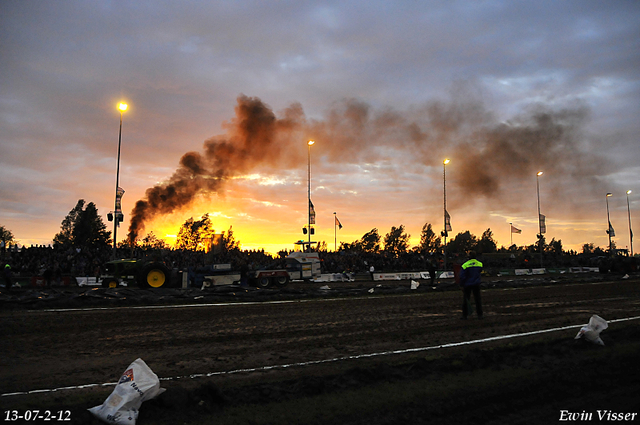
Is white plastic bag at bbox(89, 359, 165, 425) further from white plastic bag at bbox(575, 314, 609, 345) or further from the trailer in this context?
the trailer

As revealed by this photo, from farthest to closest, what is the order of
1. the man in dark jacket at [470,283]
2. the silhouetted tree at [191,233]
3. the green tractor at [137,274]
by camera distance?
the silhouetted tree at [191,233] < the green tractor at [137,274] < the man in dark jacket at [470,283]

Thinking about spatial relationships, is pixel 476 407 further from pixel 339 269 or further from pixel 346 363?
pixel 339 269

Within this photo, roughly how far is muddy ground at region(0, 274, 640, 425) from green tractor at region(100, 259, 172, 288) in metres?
8.75

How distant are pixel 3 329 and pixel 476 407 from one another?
9.81m

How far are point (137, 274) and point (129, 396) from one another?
65.1 ft

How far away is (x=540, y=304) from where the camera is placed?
13570 mm

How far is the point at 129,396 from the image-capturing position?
4.01 m

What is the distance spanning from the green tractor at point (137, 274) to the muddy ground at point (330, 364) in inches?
345

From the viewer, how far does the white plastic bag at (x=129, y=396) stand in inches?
152

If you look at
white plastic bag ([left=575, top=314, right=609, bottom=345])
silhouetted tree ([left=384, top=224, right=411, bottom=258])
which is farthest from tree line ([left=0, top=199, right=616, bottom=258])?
white plastic bag ([left=575, top=314, right=609, bottom=345])

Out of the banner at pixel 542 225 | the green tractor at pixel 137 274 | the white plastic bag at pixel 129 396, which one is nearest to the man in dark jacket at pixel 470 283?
the white plastic bag at pixel 129 396

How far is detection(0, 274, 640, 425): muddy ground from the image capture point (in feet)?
14.1

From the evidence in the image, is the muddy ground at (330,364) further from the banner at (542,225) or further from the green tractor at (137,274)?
the banner at (542,225)

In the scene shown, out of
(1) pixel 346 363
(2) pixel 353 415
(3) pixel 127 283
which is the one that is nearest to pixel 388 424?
(2) pixel 353 415
